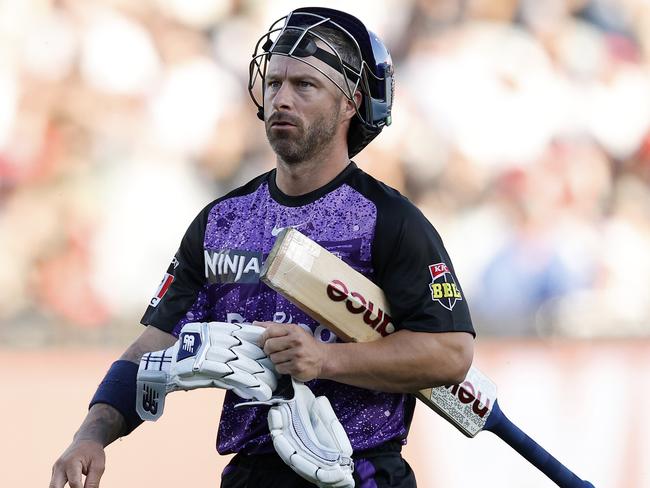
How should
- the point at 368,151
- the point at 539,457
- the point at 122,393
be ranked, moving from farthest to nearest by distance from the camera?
the point at 368,151
the point at 539,457
the point at 122,393

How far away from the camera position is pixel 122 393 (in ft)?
9.52

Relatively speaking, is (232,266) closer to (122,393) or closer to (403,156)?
(122,393)

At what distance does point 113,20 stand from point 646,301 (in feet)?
14.4

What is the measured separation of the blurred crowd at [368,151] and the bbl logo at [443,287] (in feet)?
→ 18.1

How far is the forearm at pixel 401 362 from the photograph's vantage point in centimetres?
265

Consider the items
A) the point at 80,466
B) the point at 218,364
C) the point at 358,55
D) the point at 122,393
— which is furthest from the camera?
Result: the point at 358,55

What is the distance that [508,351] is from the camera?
7945mm

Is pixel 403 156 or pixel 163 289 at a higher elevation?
pixel 403 156

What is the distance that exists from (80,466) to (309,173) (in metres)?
0.88

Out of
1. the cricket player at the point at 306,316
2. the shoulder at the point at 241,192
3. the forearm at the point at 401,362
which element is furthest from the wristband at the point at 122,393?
the forearm at the point at 401,362

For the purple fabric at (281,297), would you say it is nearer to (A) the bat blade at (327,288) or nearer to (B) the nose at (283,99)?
(A) the bat blade at (327,288)

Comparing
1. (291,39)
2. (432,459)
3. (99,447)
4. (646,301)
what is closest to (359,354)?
(99,447)

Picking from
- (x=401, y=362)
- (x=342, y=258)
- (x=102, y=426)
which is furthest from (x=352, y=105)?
(x=102, y=426)

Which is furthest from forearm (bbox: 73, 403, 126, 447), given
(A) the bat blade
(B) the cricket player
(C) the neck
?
(C) the neck
